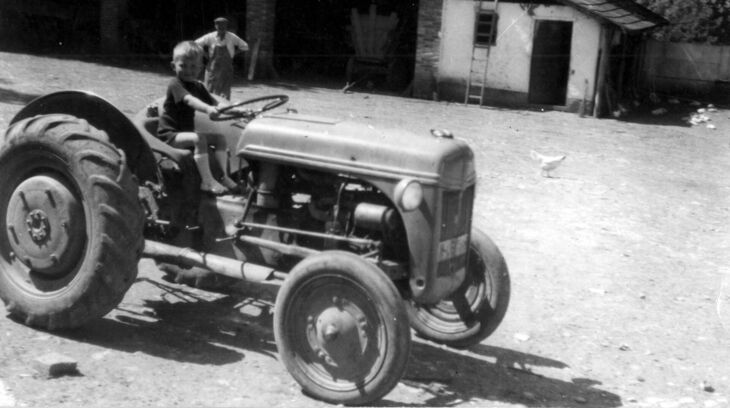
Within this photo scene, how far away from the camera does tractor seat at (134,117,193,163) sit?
6.64 metres

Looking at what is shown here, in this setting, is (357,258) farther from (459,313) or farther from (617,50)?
(617,50)

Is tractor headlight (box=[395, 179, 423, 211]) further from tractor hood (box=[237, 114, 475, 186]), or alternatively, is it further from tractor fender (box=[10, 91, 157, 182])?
tractor fender (box=[10, 91, 157, 182])

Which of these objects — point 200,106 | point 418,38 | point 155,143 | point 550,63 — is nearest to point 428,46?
point 418,38

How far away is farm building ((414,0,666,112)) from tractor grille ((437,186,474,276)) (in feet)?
55.2

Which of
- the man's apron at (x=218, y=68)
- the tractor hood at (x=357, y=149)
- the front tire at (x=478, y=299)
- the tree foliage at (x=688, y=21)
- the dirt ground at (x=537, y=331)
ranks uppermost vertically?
the tree foliage at (x=688, y=21)

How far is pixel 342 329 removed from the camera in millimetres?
5555

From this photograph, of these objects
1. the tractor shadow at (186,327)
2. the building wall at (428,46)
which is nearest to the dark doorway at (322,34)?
the building wall at (428,46)

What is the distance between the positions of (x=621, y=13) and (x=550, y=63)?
2.04 meters

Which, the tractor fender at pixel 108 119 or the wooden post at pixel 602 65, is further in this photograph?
the wooden post at pixel 602 65

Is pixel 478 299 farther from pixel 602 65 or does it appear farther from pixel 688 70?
pixel 688 70

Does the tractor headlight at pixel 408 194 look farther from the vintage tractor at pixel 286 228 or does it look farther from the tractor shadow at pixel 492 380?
the tractor shadow at pixel 492 380

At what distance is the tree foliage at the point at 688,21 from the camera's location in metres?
28.9

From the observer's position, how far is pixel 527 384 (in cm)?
620

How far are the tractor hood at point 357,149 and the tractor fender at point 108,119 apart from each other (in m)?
0.85
